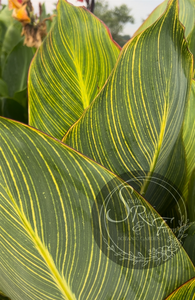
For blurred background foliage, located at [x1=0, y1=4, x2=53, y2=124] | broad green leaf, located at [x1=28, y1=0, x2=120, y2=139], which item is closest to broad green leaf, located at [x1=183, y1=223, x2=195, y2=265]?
broad green leaf, located at [x1=28, y1=0, x2=120, y2=139]

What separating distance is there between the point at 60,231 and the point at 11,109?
486 millimetres

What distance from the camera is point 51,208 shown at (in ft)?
0.53

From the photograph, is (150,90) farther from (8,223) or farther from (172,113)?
(8,223)

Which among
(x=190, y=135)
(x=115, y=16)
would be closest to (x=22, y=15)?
(x=190, y=135)

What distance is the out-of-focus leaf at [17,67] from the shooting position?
0.71 metres

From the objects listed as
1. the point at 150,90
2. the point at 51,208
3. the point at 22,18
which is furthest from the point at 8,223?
the point at 22,18

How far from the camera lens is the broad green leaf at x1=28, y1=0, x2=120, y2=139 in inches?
11.6

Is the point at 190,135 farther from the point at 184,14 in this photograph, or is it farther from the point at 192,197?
the point at 184,14

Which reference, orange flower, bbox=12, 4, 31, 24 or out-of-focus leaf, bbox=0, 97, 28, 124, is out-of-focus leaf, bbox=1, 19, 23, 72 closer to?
orange flower, bbox=12, 4, 31, 24

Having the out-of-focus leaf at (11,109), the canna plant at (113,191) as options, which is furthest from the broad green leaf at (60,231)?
the out-of-focus leaf at (11,109)

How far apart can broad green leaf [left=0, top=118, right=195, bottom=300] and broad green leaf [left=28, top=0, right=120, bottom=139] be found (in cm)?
15

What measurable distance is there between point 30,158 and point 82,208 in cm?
4

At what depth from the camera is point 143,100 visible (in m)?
0.21

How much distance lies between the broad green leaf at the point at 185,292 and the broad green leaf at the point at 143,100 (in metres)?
0.09
